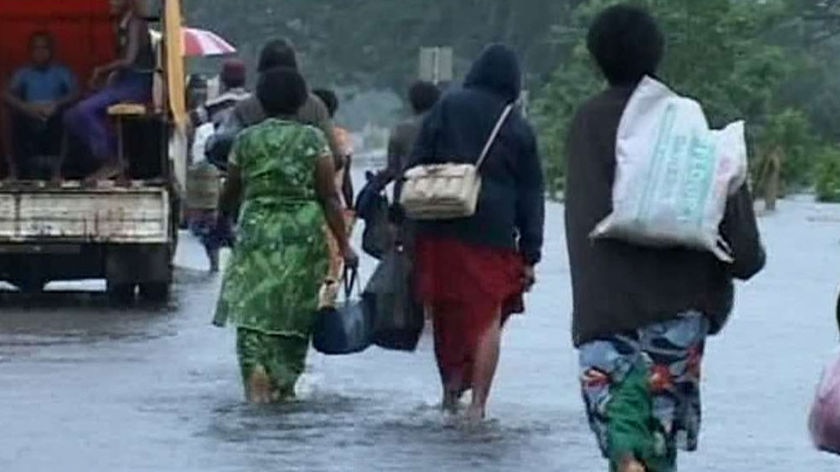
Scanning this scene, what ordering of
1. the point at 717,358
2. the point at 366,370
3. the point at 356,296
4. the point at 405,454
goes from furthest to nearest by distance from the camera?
the point at 717,358 < the point at 366,370 < the point at 356,296 < the point at 405,454

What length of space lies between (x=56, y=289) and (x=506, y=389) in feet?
27.8

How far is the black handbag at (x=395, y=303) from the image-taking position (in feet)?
45.9

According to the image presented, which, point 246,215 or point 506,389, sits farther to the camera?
point 506,389

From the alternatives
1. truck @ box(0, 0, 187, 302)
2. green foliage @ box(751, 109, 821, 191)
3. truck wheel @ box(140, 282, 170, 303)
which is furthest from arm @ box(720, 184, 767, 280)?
green foliage @ box(751, 109, 821, 191)

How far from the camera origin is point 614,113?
9352 millimetres

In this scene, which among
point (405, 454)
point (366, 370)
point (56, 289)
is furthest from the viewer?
point (56, 289)

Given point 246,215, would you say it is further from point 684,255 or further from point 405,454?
point 684,255

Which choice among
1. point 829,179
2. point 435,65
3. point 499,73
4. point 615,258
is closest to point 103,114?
point 499,73

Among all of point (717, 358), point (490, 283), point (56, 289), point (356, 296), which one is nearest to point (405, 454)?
point (490, 283)

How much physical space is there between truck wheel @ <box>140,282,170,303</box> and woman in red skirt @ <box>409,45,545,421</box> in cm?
758

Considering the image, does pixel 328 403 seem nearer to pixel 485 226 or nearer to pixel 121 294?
pixel 485 226

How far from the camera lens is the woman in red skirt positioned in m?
13.4

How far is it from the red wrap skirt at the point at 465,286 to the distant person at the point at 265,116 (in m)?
1.04

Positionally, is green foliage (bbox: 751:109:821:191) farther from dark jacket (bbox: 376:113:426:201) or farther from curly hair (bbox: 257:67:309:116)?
curly hair (bbox: 257:67:309:116)
